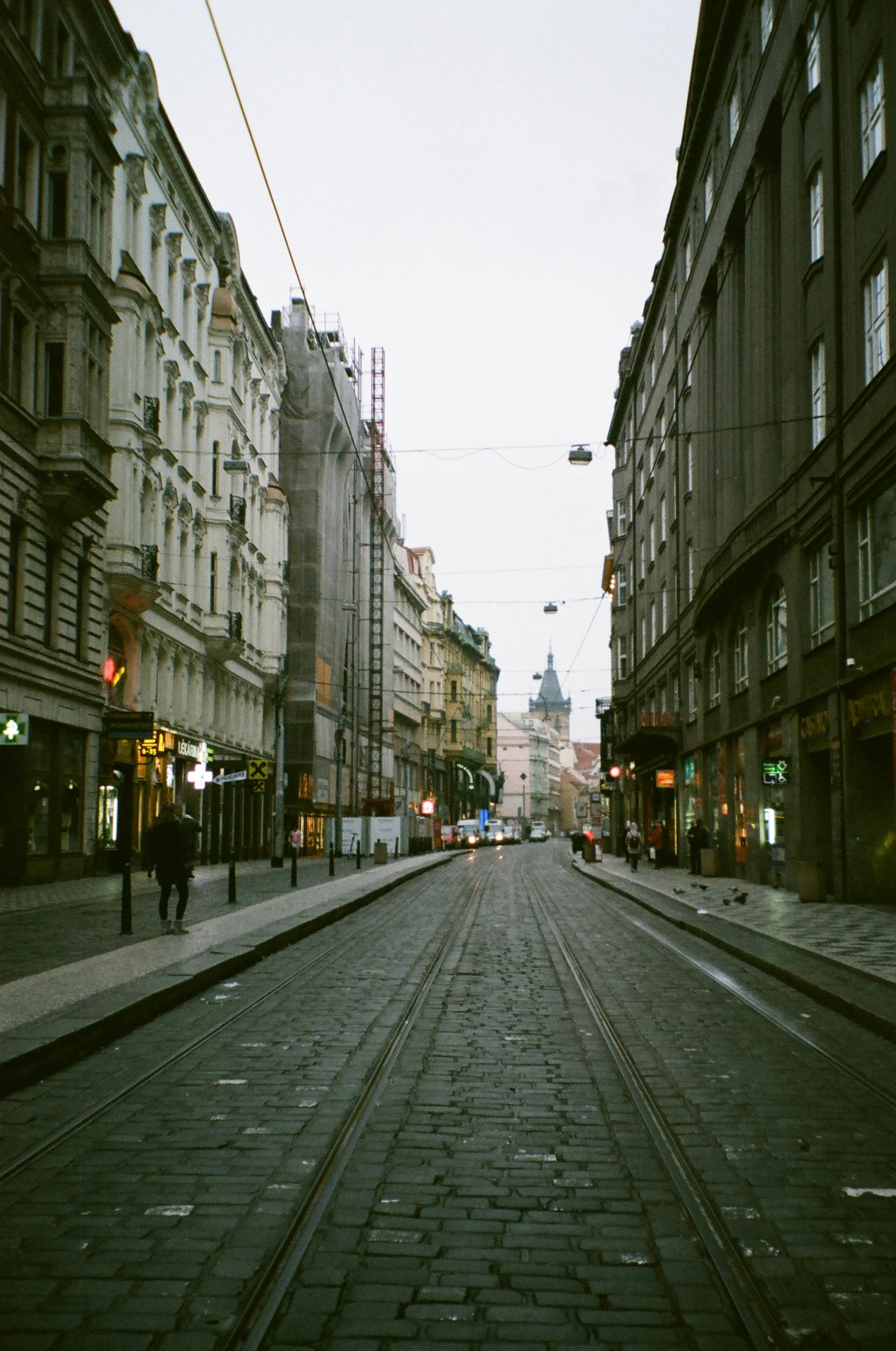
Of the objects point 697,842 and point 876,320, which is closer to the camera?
point 876,320

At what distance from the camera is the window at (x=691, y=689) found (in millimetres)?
40219

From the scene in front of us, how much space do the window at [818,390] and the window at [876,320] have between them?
2.53 metres

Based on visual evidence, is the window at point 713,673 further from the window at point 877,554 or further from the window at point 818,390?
the window at point 877,554

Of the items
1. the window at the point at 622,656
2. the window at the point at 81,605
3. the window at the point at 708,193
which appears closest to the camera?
the window at the point at 81,605

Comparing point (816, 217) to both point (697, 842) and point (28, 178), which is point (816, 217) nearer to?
point (28, 178)

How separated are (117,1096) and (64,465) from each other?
2125 cm

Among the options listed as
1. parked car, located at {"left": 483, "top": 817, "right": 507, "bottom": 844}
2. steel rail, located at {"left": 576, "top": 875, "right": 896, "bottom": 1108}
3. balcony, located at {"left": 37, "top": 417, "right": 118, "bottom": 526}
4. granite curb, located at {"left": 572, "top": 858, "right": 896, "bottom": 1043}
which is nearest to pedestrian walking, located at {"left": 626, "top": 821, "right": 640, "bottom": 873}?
granite curb, located at {"left": 572, "top": 858, "right": 896, "bottom": 1043}

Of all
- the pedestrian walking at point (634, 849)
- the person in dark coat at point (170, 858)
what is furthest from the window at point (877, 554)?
the pedestrian walking at point (634, 849)

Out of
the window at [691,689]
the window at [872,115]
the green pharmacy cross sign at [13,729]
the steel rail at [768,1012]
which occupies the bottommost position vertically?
the steel rail at [768,1012]

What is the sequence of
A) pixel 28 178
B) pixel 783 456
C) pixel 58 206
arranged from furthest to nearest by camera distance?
pixel 58 206
pixel 783 456
pixel 28 178

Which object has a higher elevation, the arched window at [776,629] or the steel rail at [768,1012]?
→ the arched window at [776,629]

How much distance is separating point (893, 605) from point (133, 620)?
68.4 feet

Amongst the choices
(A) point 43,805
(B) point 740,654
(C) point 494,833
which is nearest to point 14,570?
(A) point 43,805

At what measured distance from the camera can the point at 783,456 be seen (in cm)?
2750
